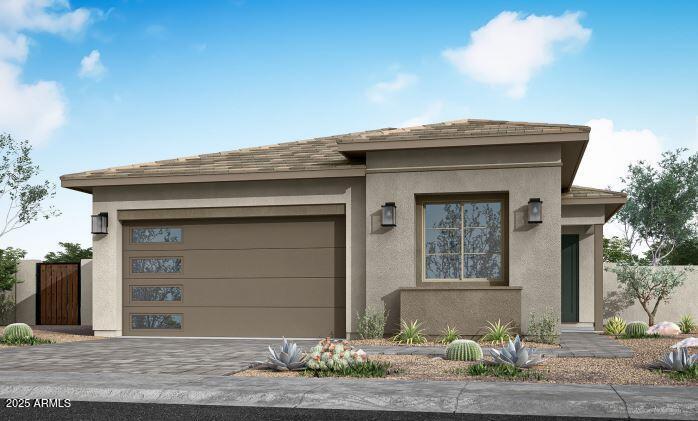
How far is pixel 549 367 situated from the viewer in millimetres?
10008

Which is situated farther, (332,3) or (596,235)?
(596,235)

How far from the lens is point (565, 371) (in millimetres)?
9609

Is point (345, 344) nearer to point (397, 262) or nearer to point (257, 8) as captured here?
point (397, 262)

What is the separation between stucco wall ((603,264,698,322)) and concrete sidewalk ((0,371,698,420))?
13982 mm

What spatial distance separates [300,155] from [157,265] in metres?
3.95

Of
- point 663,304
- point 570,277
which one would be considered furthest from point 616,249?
point 570,277

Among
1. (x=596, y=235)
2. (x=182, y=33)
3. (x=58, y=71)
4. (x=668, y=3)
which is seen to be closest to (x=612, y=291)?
(x=596, y=235)

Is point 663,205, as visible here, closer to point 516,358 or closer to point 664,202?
point 664,202

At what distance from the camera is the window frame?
14.6 metres

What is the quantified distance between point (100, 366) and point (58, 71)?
542 inches

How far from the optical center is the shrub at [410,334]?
45.9ft

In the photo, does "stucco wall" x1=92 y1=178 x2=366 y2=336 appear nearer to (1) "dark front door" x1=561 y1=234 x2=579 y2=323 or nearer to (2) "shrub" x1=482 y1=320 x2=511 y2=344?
(2) "shrub" x1=482 y1=320 x2=511 y2=344

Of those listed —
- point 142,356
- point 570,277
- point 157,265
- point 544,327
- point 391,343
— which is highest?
Result: point 157,265

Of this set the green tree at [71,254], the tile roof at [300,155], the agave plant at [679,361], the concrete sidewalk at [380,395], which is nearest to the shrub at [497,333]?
the tile roof at [300,155]
